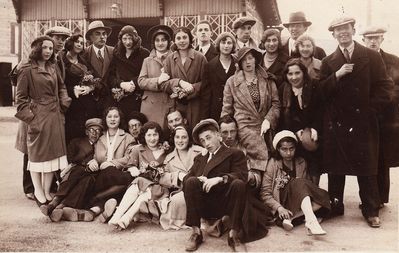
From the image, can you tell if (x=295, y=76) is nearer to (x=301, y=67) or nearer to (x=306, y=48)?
(x=301, y=67)

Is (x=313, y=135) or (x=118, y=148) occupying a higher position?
(x=313, y=135)

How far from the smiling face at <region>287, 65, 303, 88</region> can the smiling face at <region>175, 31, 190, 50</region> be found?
3.65 ft

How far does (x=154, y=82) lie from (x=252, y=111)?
109cm

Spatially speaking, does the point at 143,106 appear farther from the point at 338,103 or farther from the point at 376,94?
the point at 376,94

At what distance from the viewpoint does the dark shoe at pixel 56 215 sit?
4.11 meters

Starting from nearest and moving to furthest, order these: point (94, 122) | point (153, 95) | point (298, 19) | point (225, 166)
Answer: point (225, 166) < point (94, 122) < point (153, 95) < point (298, 19)

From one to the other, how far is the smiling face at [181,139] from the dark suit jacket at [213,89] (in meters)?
0.42

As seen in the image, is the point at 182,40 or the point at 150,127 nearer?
the point at 150,127

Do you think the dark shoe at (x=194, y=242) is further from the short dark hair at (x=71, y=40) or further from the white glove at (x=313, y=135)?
the short dark hair at (x=71, y=40)

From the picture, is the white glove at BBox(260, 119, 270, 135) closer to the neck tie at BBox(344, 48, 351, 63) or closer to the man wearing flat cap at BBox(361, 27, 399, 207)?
the neck tie at BBox(344, 48, 351, 63)

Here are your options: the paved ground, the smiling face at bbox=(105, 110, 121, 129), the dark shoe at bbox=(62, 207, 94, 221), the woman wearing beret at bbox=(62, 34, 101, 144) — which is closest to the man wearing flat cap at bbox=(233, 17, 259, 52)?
the smiling face at bbox=(105, 110, 121, 129)

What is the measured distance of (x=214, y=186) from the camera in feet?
11.8

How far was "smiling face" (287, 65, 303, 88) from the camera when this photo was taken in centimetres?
418

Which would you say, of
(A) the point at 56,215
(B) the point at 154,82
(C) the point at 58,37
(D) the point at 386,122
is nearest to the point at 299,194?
(D) the point at 386,122
